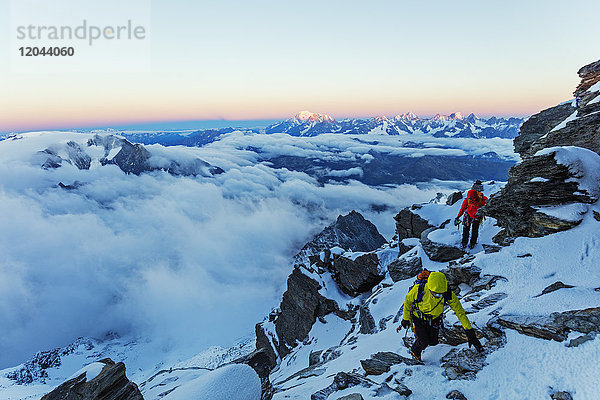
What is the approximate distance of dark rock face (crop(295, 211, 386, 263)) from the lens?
10331 centimetres

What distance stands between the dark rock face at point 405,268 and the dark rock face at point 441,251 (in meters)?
1.51

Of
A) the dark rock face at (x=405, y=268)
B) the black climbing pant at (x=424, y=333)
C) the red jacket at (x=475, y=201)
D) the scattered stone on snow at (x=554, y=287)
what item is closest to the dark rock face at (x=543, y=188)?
the red jacket at (x=475, y=201)

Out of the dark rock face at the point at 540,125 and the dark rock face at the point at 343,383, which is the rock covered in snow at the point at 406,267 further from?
the dark rock face at the point at 540,125

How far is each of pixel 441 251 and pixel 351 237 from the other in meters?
84.3

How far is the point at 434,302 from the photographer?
9.84m

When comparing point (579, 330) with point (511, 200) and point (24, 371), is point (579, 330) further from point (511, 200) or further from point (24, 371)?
point (24, 371)

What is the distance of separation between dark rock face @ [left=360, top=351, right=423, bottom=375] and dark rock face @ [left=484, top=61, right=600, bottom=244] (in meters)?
10.7

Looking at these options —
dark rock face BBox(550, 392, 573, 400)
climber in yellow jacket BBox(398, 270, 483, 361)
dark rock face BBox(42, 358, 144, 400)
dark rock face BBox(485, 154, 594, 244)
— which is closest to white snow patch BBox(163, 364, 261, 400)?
dark rock face BBox(42, 358, 144, 400)

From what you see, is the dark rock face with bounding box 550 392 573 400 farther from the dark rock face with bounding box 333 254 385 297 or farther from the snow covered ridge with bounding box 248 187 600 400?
the dark rock face with bounding box 333 254 385 297

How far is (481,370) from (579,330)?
10.3 feet

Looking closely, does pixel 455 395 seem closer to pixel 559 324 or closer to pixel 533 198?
pixel 559 324

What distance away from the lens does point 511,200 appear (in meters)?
16.7

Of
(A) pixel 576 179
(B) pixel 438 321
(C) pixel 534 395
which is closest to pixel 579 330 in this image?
(C) pixel 534 395

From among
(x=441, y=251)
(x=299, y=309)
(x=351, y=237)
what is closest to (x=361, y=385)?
(x=441, y=251)
